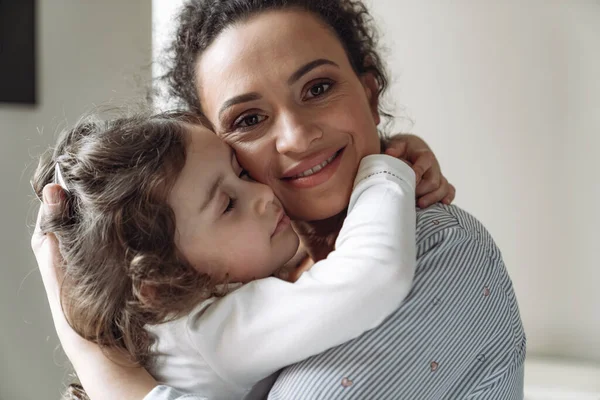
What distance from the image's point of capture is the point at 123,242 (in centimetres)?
101

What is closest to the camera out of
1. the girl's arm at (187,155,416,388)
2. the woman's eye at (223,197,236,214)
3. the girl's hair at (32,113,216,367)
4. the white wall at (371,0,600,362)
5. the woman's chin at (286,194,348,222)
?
the girl's arm at (187,155,416,388)

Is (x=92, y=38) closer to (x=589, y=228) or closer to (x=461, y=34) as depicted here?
(x=461, y=34)

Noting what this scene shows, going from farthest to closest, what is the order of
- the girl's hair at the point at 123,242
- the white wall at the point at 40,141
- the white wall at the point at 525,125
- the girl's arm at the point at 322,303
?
the white wall at the point at 40,141 < the white wall at the point at 525,125 < the girl's hair at the point at 123,242 < the girl's arm at the point at 322,303

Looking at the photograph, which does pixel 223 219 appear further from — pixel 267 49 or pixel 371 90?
pixel 371 90

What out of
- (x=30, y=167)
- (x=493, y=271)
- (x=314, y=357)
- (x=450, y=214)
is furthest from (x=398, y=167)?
(x=30, y=167)

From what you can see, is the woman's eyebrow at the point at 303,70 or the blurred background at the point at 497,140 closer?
the woman's eyebrow at the point at 303,70

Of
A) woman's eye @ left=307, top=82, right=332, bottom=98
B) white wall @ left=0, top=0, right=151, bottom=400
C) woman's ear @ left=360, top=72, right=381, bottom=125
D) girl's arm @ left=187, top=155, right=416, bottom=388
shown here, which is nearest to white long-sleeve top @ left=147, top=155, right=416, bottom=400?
girl's arm @ left=187, top=155, right=416, bottom=388

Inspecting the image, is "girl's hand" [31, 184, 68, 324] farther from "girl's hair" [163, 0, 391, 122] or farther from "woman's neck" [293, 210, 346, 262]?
"woman's neck" [293, 210, 346, 262]

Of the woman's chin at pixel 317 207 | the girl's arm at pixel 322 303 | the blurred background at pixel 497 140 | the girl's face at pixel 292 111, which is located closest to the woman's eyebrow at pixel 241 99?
the girl's face at pixel 292 111

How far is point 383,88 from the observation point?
1.61 m

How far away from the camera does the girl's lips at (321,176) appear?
120 cm

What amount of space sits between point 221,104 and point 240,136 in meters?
0.07

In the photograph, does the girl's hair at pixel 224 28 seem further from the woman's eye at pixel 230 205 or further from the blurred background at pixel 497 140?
the blurred background at pixel 497 140

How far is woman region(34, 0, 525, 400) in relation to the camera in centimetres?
93
